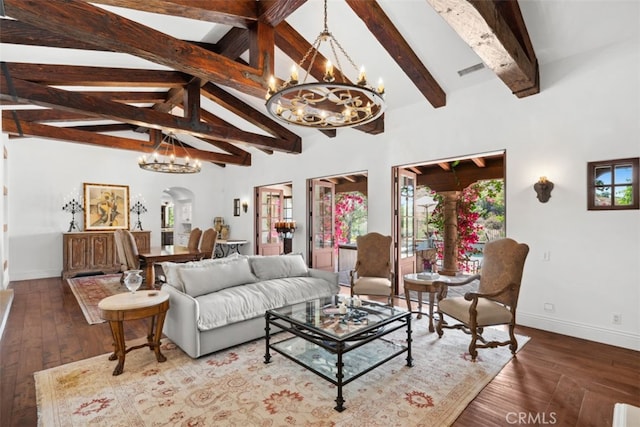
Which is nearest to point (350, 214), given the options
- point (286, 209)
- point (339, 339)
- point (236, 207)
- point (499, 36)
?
point (286, 209)

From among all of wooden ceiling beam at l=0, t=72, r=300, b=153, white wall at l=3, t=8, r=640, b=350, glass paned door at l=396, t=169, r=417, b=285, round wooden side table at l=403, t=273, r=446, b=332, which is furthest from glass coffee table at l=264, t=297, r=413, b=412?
wooden ceiling beam at l=0, t=72, r=300, b=153

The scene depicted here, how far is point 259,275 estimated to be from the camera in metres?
3.90

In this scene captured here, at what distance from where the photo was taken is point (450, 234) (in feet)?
22.6

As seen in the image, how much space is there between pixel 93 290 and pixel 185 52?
4.77 m

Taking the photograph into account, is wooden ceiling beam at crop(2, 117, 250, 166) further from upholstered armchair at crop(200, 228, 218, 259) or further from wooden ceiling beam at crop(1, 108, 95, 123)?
upholstered armchair at crop(200, 228, 218, 259)

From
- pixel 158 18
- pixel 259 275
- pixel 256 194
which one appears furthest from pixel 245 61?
pixel 256 194

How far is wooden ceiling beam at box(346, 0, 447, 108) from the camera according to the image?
3.19m

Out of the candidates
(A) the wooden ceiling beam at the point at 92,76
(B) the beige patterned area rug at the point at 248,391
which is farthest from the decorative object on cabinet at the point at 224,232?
(B) the beige patterned area rug at the point at 248,391

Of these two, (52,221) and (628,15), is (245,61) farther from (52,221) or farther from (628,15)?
(52,221)

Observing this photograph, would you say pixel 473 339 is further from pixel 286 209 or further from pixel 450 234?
pixel 286 209

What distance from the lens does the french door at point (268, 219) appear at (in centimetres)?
807

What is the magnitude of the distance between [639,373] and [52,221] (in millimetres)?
9754

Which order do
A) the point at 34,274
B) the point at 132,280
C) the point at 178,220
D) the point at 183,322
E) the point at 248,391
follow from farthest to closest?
the point at 178,220
the point at 34,274
the point at 183,322
the point at 132,280
the point at 248,391

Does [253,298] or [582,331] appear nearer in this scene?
[253,298]
